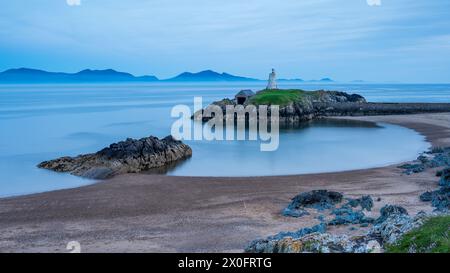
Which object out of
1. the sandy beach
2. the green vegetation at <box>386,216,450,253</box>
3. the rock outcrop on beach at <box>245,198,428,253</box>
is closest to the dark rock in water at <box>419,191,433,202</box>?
the sandy beach

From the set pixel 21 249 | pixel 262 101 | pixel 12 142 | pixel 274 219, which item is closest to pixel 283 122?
pixel 262 101

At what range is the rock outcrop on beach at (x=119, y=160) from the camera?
28.5m

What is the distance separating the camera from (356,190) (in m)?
22.6

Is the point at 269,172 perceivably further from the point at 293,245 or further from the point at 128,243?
the point at 293,245

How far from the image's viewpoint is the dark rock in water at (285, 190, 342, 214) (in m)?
Answer: 18.7

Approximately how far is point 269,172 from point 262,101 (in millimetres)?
41386

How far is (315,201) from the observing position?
1908 centimetres

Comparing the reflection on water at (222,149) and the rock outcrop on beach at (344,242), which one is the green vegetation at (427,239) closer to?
the rock outcrop on beach at (344,242)

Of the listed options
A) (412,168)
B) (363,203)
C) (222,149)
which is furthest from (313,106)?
(363,203)

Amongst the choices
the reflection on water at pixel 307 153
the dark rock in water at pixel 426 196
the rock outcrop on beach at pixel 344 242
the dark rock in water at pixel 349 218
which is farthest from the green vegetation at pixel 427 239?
the reflection on water at pixel 307 153

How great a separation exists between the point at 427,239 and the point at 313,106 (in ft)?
227

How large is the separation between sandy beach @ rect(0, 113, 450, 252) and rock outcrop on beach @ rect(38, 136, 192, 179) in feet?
4.92

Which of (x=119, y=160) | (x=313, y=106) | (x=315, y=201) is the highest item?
(x=313, y=106)

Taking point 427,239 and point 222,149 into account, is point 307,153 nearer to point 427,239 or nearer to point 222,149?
point 222,149
